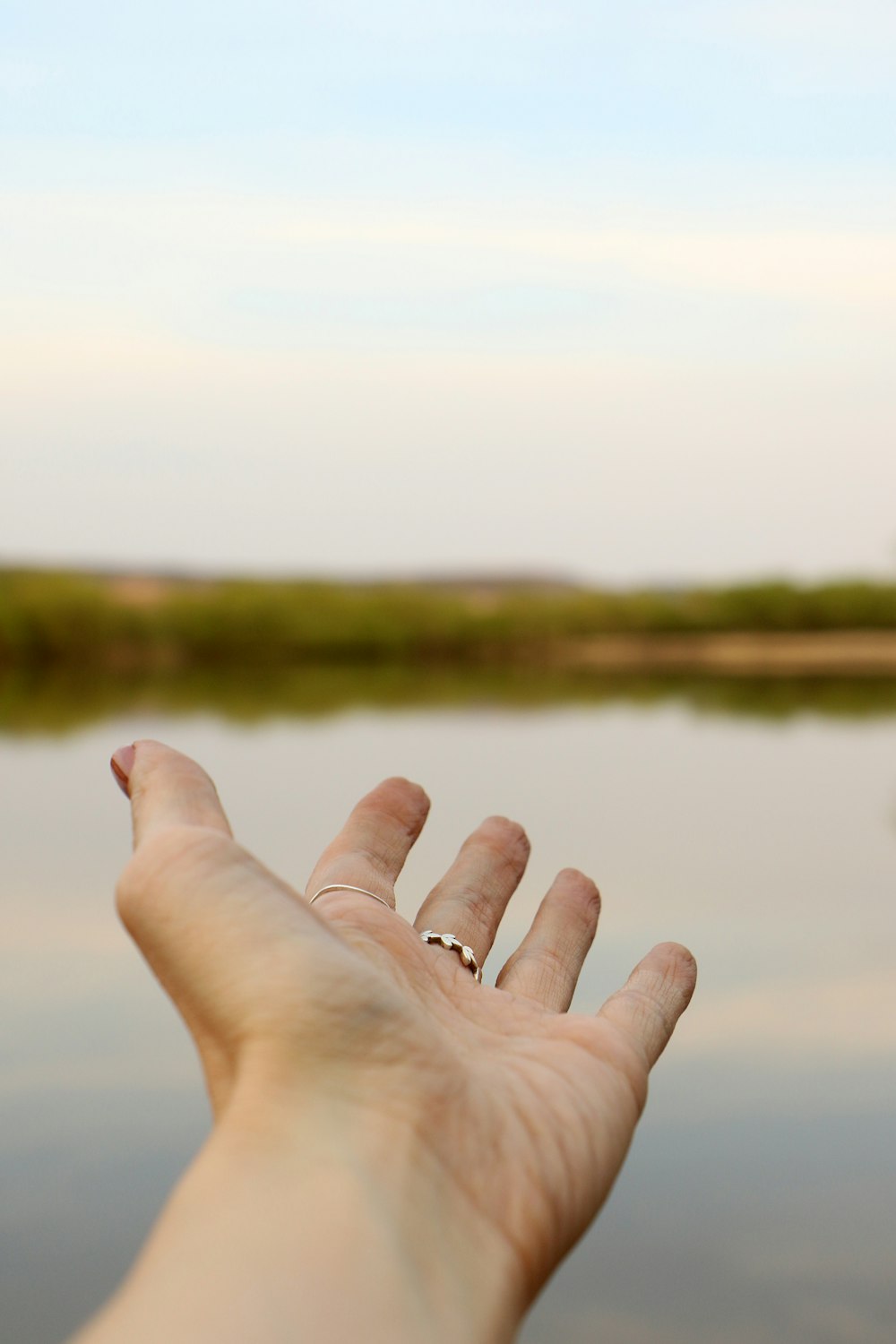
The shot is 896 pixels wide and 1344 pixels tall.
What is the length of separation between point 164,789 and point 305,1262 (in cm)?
44

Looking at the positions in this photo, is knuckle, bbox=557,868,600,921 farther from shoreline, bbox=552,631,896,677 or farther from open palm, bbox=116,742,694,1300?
shoreline, bbox=552,631,896,677

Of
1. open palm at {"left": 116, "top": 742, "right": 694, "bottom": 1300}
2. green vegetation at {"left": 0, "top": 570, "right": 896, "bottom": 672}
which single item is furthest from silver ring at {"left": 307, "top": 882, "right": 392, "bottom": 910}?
green vegetation at {"left": 0, "top": 570, "right": 896, "bottom": 672}

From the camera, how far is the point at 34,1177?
222cm

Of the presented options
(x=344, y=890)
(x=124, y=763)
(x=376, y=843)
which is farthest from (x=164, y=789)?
(x=376, y=843)

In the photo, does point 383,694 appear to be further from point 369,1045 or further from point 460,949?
point 369,1045

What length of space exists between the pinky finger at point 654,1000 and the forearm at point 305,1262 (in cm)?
34

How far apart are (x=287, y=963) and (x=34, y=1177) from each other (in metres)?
1.42

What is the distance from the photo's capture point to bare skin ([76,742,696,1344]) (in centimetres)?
88

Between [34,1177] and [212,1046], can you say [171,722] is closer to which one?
[34,1177]

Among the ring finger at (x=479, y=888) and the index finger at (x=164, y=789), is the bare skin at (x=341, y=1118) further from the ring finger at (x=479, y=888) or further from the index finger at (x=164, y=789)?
the ring finger at (x=479, y=888)

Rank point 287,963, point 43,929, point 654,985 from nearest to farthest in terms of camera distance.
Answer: point 287,963 < point 654,985 < point 43,929

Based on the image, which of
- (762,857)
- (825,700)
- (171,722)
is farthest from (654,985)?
(825,700)

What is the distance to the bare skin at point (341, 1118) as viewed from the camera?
34.6 inches

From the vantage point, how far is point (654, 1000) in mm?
1360
